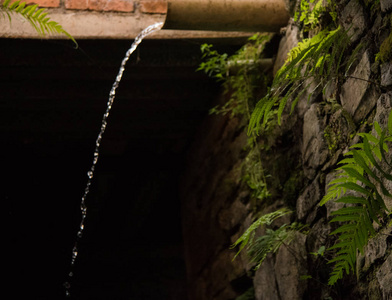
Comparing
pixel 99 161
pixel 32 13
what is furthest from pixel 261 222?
pixel 99 161

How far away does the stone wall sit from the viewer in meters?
1.58

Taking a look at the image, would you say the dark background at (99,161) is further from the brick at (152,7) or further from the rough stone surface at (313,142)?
the rough stone surface at (313,142)

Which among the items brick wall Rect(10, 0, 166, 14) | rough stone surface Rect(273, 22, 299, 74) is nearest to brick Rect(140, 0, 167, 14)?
brick wall Rect(10, 0, 166, 14)

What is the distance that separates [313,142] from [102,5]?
1312 mm

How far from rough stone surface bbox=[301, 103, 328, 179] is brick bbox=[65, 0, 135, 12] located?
113cm

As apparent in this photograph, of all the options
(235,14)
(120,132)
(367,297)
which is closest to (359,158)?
(367,297)

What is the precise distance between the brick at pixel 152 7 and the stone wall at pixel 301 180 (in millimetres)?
667

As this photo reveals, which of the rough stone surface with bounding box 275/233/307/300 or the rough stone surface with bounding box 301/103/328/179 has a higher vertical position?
the rough stone surface with bounding box 301/103/328/179

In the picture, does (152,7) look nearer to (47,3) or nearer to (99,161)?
(47,3)

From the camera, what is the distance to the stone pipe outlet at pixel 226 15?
7.64 ft

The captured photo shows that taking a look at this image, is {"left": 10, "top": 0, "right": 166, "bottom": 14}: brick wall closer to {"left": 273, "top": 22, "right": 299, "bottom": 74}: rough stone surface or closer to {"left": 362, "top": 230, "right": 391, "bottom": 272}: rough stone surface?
{"left": 273, "top": 22, "right": 299, "bottom": 74}: rough stone surface

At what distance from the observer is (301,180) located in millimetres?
2172

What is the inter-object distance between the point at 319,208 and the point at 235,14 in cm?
102

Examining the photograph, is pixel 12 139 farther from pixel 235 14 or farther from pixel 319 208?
pixel 319 208
